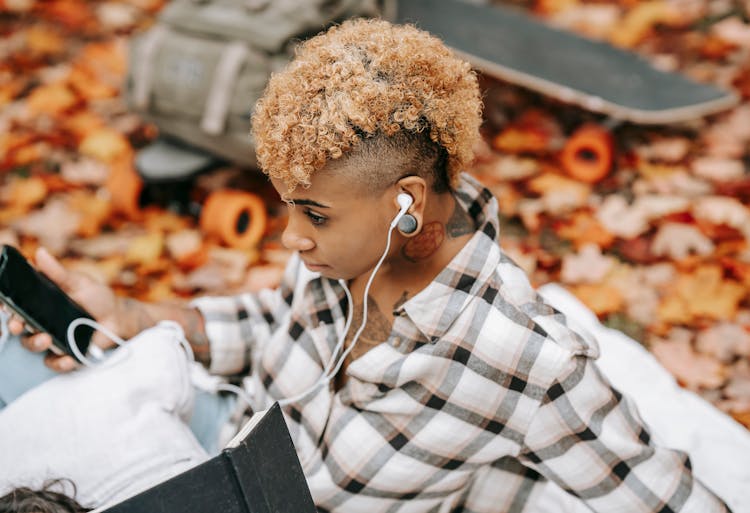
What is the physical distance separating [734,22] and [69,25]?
4.14 meters

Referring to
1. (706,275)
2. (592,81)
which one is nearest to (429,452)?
(706,275)

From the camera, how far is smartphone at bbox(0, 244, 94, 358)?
62.8 inches

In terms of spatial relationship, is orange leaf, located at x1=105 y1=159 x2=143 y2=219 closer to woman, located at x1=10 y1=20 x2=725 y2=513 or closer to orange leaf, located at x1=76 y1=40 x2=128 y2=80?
orange leaf, located at x1=76 y1=40 x2=128 y2=80

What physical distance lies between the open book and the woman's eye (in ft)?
1.32

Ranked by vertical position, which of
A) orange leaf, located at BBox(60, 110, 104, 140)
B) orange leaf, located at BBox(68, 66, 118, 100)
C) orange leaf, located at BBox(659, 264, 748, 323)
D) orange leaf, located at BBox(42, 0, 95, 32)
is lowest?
orange leaf, located at BBox(60, 110, 104, 140)

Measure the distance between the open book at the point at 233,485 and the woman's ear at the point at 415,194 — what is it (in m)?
0.46

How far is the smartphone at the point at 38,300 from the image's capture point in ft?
5.23

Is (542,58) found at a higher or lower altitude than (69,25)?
higher

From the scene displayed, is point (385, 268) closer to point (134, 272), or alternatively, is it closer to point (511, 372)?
point (511, 372)

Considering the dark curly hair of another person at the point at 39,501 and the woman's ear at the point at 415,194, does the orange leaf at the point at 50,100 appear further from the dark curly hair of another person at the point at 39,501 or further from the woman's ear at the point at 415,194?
the woman's ear at the point at 415,194

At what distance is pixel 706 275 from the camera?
8.86 feet

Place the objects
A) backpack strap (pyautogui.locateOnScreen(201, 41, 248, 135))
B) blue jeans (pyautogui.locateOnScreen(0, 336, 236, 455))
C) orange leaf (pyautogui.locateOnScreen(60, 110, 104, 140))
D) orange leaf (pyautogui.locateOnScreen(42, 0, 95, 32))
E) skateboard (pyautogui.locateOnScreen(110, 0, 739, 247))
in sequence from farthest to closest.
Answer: orange leaf (pyautogui.locateOnScreen(42, 0, 95, 32)) → orange leaf (pyautogui.locateOnScreen(60, 110, 104, 140)) → skateboard (pyautogui.locateOnScreen(110, 0, 739, 247)) → backpack strap (pyautogui.locateOnScreen(201, 41, 248, 135)) → blue jeans (pyautogui.locateOnScreen(0, 336, 236, 455))

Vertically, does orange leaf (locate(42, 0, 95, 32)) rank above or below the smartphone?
below

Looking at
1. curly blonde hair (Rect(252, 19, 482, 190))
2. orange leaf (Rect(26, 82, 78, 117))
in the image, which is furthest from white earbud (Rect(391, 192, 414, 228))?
orange leaf (Rect(26, 82, 78, 117))
